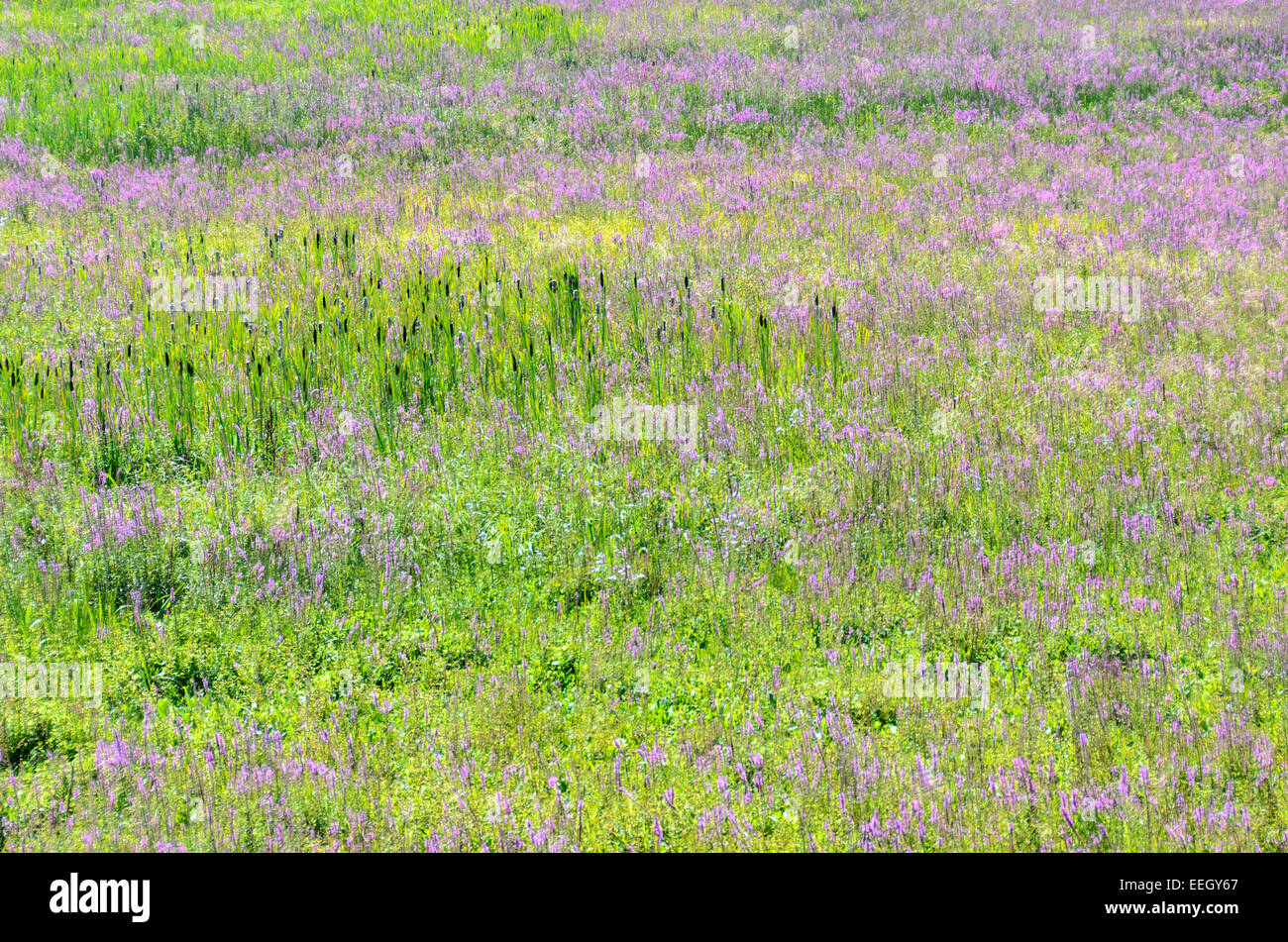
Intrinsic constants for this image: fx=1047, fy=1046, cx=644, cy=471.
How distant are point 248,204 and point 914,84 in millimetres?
9065

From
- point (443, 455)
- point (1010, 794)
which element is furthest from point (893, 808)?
point (443, 455)

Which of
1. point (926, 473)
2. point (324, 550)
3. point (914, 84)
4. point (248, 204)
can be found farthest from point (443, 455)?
point (914, 84)

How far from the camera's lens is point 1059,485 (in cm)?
488

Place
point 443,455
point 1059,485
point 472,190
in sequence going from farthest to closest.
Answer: point 472,190 → point 443,455 → point 1059,485

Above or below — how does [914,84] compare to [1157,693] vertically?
above

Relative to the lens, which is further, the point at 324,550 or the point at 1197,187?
the point at 1197,187

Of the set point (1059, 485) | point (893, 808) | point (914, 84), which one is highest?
point (914, 84)

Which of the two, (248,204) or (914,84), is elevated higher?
(914,84)

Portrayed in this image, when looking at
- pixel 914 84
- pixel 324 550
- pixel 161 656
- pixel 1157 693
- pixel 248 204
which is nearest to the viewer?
pixel 1157 693

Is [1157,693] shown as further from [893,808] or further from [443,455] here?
[443,455]

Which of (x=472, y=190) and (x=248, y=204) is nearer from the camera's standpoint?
(x=248, y=204)

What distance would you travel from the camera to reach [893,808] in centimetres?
301
